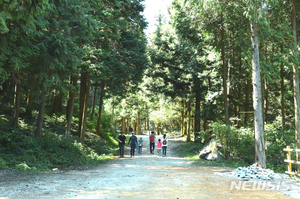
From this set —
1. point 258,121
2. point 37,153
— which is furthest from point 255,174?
point 37,153

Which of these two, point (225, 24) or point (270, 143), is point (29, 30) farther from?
point (270, 143)

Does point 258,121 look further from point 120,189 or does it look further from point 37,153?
point 37,153

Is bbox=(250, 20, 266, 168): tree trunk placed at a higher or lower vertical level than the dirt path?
higher

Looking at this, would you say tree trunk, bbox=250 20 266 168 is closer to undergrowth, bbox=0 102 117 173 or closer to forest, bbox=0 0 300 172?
forest, bbox=0 0 300 172

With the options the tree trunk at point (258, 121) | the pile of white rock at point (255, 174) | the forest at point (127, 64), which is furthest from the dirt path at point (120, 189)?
the tree trunk at point (258, 121)

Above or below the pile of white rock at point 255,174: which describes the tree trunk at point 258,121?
above

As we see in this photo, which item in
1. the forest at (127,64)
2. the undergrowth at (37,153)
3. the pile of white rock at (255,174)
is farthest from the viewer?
the forest at (127,64)

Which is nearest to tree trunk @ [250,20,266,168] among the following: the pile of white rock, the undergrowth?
the pile of white rock

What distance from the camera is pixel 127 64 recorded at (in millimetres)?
17312

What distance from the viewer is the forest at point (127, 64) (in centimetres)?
1005

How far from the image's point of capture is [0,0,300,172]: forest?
10.0 meters

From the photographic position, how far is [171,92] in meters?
23.0

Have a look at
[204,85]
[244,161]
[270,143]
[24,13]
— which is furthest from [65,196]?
[204,85]

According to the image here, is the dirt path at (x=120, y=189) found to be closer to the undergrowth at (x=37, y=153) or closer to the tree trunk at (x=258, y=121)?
the undergrowth at (x=37, y=153)
